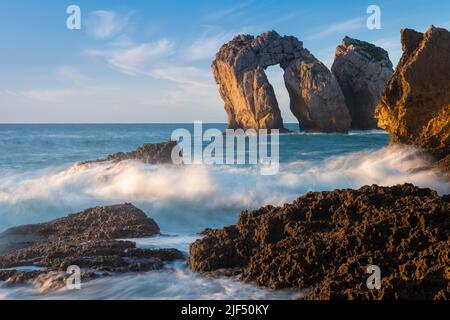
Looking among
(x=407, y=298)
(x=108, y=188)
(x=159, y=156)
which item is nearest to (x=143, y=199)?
(x=108, y=188)

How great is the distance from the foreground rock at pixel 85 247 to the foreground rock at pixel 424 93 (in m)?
8.91

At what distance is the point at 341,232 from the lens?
595cm

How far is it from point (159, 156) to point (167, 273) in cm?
1206

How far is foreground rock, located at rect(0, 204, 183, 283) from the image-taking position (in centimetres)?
626

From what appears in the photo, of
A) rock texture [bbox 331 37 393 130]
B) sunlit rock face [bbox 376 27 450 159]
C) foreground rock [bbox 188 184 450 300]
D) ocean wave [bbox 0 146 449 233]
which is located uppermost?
rock texture [bbox 331 37 393 130]

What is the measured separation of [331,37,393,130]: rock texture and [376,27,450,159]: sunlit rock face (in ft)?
108


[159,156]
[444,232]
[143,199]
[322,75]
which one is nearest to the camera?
[444,232]

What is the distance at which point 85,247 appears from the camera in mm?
6949

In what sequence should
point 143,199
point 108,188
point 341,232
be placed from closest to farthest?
point 341,232 → point 143,199 → point 108,188

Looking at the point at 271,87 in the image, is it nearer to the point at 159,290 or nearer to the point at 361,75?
the point at 361,75

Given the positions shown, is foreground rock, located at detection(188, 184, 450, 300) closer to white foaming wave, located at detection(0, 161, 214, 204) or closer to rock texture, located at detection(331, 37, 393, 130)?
white foaming wave, located at detection(0, 161, 214, 204)

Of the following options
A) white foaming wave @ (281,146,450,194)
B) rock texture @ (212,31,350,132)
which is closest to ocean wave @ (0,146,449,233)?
white foaming wave @ (281,146,450,194)

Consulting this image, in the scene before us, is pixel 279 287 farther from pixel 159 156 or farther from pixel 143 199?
pixel 159 156

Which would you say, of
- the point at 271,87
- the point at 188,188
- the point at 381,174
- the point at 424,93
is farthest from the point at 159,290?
the point at 271,87
